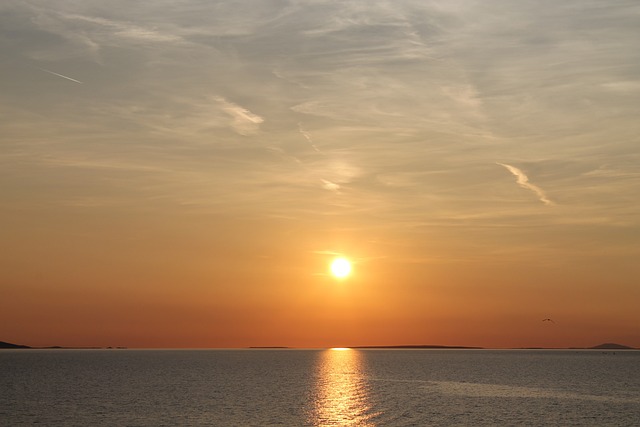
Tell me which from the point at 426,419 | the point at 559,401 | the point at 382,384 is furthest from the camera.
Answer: the point at 382,384

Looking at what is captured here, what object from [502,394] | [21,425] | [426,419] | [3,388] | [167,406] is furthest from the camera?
[3,388]

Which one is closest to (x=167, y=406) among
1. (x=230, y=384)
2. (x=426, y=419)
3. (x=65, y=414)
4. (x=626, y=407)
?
(x=65, y=414)

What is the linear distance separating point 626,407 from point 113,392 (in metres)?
95.1

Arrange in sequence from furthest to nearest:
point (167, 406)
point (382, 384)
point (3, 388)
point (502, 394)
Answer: point (382, 384) < point (3, 388) < point (502, 394) < point (167, 406)

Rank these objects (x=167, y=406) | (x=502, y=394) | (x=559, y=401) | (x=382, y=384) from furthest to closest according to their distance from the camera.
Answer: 1. (x=382, y=384)
2. (x=502, y=394)
3. (x=559, y=401)
4. (x=167, y=406)

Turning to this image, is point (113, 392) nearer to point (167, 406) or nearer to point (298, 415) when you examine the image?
point (167, 406)

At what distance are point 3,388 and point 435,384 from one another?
96.6m

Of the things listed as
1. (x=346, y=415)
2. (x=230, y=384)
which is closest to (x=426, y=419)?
(x=346, y=415)

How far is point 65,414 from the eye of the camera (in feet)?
361

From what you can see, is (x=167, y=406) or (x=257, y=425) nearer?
(x=257, y=425)

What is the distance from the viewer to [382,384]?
605 feet

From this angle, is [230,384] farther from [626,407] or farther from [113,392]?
[626,407]

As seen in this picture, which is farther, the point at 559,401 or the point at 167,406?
the point at 559,401

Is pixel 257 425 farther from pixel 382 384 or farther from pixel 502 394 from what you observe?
pixel 382 384
